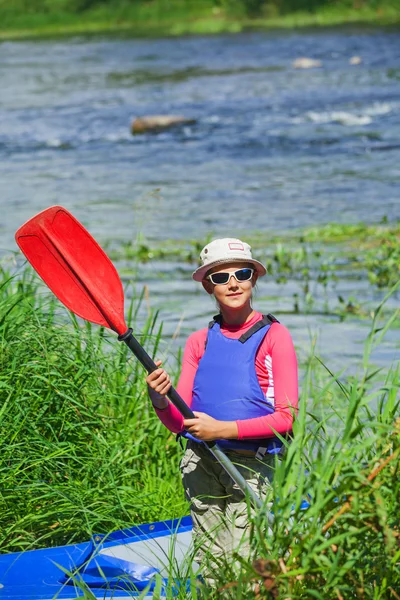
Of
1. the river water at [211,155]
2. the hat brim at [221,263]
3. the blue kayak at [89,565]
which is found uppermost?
the river water at [211,155]

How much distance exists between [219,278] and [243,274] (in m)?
0.07

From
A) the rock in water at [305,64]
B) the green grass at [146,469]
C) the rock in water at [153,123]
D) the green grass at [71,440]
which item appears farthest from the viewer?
the rock in water at [305,64]

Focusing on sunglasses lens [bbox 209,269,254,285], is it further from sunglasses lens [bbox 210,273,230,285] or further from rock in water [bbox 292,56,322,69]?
rock in water [bbox 292,56,322,69]

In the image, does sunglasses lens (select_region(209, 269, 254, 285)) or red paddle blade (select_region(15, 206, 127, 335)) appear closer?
sunglasses lens (select_region(209, 269, 254, 285))

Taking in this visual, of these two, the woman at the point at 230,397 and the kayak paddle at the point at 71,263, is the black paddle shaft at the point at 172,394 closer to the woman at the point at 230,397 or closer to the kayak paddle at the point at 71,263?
the woman at the point at 230,397

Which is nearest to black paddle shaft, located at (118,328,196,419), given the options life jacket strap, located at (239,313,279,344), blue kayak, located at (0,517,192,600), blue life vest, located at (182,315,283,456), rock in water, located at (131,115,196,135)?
blue life vest, located at (182,315,283,456)

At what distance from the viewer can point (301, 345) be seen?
22.4 feet

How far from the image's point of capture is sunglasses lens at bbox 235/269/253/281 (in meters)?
3.23

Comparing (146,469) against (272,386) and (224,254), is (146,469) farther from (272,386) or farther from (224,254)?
(224,254)

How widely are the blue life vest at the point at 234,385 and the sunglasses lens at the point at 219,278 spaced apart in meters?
0.16

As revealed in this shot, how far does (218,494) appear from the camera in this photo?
→ 325 cm

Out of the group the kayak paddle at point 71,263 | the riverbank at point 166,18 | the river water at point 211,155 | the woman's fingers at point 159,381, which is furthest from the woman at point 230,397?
the riverbank at point 166,18

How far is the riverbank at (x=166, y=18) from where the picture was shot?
5006cm

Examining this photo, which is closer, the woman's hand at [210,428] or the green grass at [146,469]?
the green grass at [146,469]
